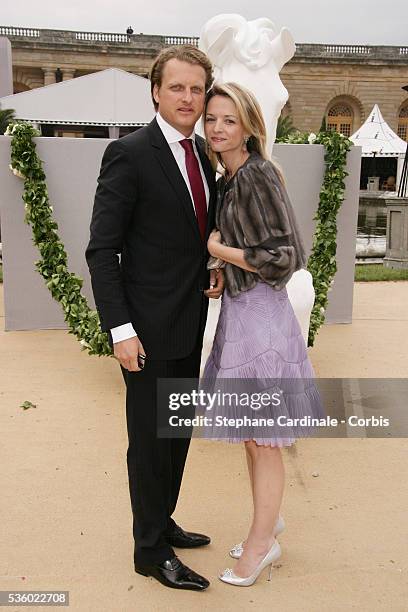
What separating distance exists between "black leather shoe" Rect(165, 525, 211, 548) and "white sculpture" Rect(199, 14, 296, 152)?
2038 millimetres

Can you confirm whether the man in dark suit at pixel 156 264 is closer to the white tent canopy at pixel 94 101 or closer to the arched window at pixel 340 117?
the white tent canopy at pixel 94 101

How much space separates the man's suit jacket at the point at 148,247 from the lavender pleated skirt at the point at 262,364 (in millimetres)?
161

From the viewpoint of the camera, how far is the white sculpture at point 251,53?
353cm

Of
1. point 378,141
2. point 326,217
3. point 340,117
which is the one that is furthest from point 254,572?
point 340,117

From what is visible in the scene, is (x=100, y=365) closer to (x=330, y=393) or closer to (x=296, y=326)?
(x=330, y=393)

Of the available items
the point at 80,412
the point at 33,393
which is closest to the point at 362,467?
the point at 80,412

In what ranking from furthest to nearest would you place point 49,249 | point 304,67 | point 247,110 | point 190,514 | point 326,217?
point 304,67 < point 326,217 < point 49,249 < point 190,514 < point 247,110

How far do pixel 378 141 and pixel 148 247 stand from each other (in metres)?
23.1

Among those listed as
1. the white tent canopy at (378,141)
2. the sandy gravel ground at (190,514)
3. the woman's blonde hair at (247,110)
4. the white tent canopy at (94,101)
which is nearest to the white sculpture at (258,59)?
the sandy gravel ground at (190,514)

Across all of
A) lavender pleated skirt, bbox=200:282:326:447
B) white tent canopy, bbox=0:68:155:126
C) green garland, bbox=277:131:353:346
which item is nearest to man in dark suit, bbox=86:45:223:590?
lavender pleated skirt, bbox=200:282:326:447

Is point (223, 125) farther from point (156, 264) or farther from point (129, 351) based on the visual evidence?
point (129, 351)

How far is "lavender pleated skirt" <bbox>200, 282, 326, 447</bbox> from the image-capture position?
2451mm

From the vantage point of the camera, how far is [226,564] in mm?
2689

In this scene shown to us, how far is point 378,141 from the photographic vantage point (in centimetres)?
2392
